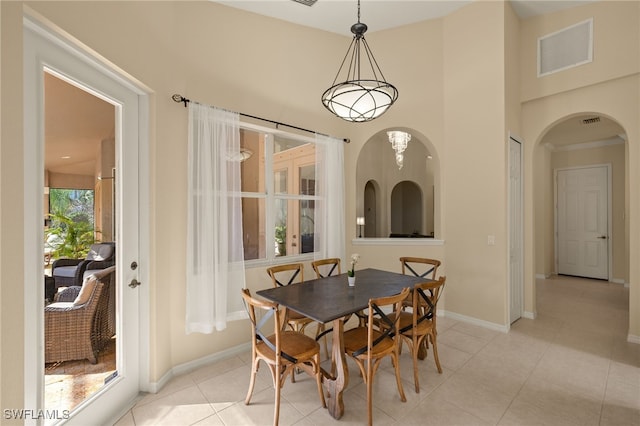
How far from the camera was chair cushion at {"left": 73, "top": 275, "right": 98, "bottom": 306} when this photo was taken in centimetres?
184

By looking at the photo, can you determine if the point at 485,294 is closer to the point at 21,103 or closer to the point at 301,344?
the point at 301,344

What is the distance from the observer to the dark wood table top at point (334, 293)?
2.03 metres

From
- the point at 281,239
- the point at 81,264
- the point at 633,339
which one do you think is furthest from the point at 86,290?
the point at 633,339

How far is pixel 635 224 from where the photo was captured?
3.13 m

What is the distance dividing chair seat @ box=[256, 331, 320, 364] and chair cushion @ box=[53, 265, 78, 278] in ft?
4.31

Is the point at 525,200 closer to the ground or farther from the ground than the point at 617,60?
closer to the ground

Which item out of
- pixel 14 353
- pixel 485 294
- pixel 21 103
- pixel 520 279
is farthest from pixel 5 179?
pixel 520 279

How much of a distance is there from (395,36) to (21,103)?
4.26 meters

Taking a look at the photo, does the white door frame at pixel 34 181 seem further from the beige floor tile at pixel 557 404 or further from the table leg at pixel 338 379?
the beige floor tile at pixel 557 404

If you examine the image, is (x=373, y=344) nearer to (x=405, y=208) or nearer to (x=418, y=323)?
(x=418, y=323)

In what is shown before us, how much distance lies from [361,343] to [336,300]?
14.4 inches

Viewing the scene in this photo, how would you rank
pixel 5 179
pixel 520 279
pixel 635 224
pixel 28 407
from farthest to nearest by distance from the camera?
pixel 520 279, pixel 635 224, pixel 28 407, pixel 5 179

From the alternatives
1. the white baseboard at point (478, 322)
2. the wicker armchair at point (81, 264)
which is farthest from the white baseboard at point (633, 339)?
the wicker armchair at point (81, 264)

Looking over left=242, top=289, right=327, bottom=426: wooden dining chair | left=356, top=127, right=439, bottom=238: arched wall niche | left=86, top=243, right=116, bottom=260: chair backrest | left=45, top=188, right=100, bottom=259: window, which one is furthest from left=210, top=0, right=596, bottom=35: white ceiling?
left=356, top=127, right=439, bottom=238: arched wall niche
